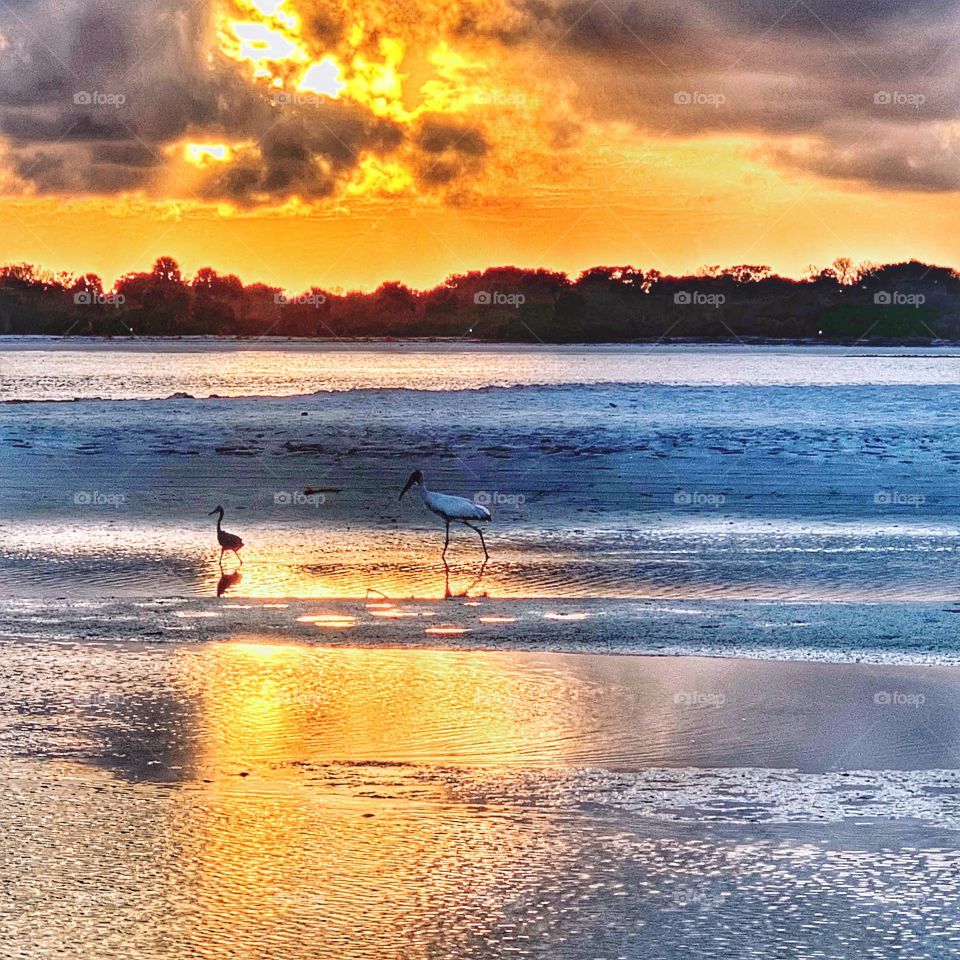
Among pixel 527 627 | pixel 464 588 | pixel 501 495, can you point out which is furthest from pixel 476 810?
pixel 501 495

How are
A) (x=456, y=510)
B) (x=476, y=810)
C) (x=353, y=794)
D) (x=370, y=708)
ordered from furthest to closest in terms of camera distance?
(x=456, y=510)
(x=370, y=708)
(x=353, y=794)
(x=476, y=810)

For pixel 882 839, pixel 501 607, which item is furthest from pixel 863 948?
pixel 501 607

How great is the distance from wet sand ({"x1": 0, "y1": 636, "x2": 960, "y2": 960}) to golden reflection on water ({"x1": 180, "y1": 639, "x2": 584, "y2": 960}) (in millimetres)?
17

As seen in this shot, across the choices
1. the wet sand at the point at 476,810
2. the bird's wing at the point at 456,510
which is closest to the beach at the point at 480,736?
the wet sand at the point at 476,810

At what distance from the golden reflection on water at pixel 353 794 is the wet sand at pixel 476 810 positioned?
2 centimetres

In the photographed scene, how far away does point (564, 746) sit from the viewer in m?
7.75

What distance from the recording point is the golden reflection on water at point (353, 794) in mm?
5410

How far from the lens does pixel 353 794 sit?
682 cm

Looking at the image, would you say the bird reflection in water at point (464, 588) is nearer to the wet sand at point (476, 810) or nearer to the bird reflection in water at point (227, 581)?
the bird reflection in water at point (227, 581)

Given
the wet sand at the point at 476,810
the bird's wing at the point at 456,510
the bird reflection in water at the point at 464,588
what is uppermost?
the bird's wing at the point at 456,510

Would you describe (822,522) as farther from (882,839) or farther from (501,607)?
(882,839)

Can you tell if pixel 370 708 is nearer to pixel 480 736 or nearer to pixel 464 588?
pixel 480 736

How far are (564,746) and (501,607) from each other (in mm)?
4990

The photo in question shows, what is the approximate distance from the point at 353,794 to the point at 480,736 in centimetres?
126
